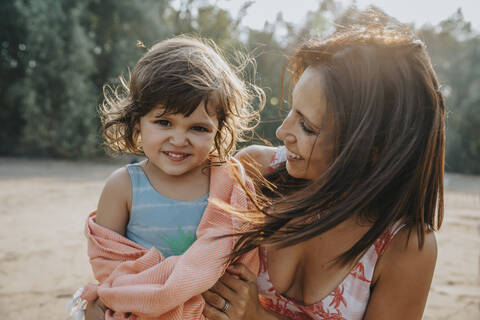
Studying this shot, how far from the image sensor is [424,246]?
4.86 feet

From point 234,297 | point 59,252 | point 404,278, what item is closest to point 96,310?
point 234,297

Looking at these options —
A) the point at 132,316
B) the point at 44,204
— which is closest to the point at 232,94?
the point at 132,316

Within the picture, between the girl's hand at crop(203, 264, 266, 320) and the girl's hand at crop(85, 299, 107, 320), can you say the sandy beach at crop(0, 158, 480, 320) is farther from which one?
the girl's hand at crop(203, 264, 266, 320)

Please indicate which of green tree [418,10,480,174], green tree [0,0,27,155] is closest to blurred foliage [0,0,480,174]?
green tree [0,0,27,155]

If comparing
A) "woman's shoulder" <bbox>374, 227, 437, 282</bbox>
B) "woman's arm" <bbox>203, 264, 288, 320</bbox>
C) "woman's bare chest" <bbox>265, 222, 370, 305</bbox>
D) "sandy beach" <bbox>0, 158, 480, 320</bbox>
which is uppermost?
"woman's shoulder" <bbox>374, 227, 437, 282</bbox>

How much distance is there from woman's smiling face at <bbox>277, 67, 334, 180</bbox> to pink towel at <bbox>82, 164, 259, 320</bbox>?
0.88 feet

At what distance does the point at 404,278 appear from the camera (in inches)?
58.5

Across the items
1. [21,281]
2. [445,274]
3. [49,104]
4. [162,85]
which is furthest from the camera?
[49,104]

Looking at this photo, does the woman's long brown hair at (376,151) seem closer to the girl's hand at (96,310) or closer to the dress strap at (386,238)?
the dress strap at (386,238)

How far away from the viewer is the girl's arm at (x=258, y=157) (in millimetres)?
1979

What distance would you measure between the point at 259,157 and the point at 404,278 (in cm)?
88

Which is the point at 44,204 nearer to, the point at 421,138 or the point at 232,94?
the point at 232,94

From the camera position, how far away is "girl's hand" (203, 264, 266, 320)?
4.84ft

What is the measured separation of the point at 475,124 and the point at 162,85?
19948mm
